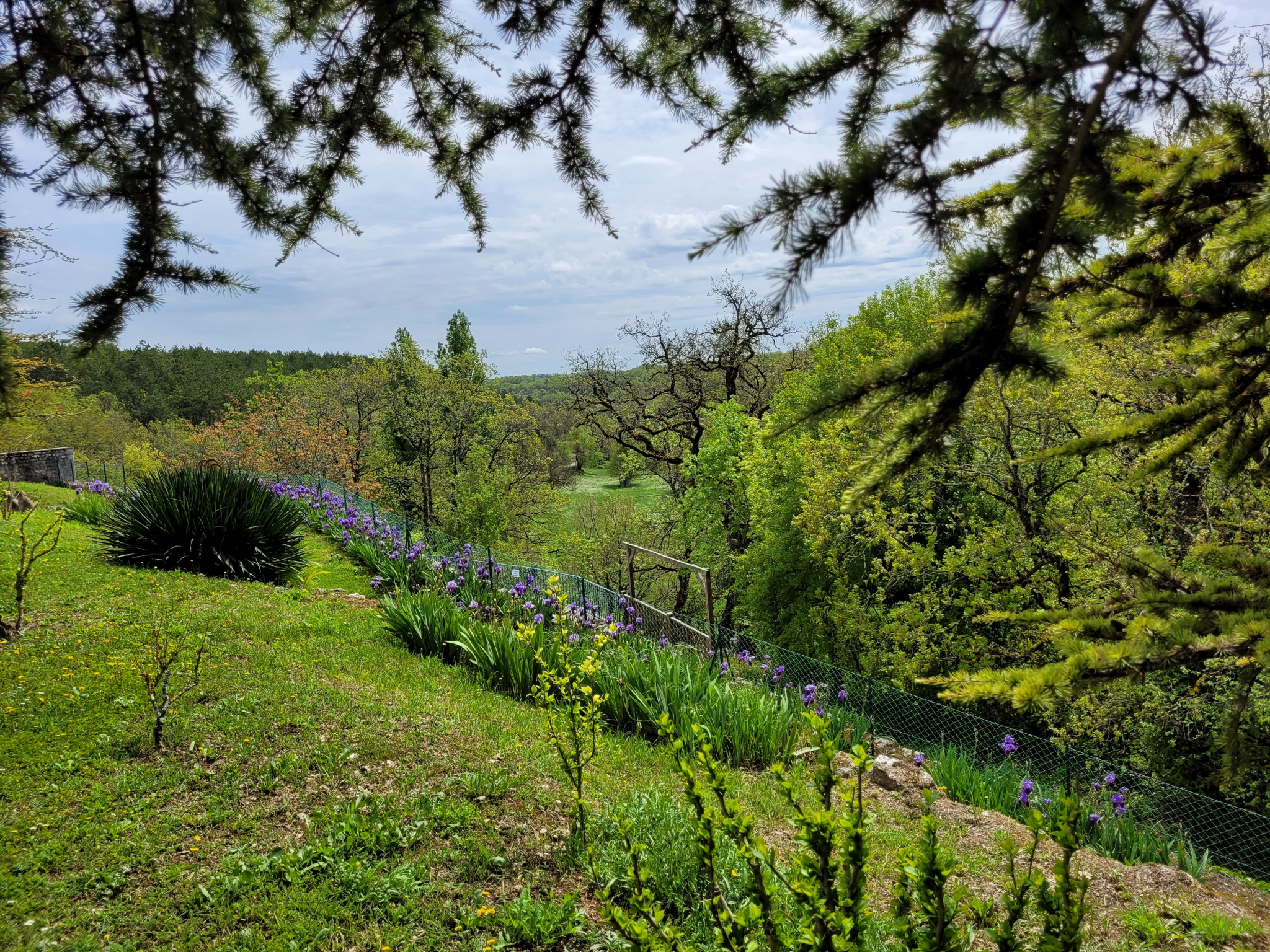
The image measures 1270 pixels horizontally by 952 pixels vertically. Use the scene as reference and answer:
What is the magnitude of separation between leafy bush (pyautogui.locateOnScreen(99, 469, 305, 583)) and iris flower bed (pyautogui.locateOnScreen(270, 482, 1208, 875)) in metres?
1.87

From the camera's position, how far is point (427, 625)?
23.9 feet

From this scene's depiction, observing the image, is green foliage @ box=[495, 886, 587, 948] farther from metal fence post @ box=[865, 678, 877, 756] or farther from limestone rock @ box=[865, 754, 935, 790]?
metal fence post @ box=[865, 678, 877, 756]

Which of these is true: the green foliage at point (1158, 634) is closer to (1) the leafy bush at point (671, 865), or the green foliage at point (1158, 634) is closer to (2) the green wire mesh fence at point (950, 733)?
(1) the leafy bush at point (671, 865)

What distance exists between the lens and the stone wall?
2053cm

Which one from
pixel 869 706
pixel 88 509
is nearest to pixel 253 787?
pixel 869 706

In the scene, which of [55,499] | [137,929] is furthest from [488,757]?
[55,499]

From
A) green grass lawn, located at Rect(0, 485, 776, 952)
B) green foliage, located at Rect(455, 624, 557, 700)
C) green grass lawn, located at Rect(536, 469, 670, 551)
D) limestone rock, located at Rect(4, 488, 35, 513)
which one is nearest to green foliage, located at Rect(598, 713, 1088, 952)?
green grass lawn, located at Rect(0, 485, 776, 952)

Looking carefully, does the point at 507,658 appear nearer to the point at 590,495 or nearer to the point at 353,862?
the point at 353,862

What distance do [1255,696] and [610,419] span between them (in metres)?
18.9

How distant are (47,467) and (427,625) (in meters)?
21.6

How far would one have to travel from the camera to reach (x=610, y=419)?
2405cm

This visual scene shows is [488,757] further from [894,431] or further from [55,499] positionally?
[55,499]

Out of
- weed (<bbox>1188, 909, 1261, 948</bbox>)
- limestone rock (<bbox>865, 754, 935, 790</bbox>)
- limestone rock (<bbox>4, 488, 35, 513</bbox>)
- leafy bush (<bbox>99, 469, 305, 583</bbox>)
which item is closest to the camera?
weed (<bbox>1188, 909, 1261, 948</bbox>)

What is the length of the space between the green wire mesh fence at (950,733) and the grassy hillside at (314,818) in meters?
1.44
